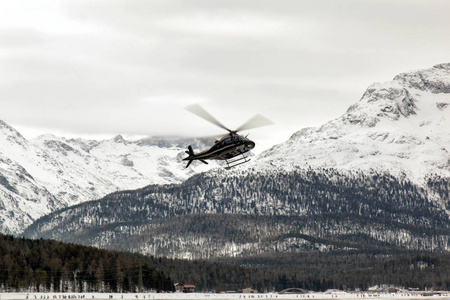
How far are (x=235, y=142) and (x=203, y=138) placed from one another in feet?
24.8

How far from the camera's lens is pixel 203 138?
199m

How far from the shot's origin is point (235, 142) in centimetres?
19612
